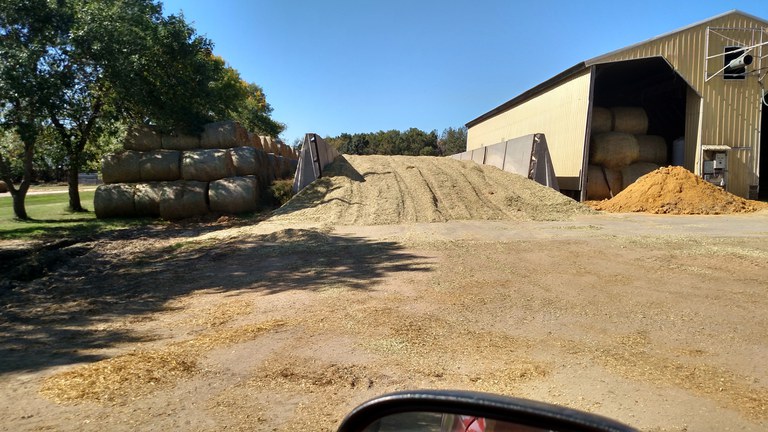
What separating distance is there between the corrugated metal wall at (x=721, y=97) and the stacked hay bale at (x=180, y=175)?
643 inches

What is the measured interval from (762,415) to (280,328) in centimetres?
450

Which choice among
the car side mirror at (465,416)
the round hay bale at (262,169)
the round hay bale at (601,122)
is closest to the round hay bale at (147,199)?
the round hay bale at (262,169)

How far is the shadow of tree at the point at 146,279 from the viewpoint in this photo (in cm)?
577

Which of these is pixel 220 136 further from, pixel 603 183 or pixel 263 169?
pixel 603 183

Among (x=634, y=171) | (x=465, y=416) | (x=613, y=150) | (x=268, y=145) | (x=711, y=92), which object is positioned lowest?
(x=465, y=416)

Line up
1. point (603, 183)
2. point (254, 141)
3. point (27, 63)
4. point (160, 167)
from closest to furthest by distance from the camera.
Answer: point (27, 63)
point (160, 167)
point (254, 141)
point (603, 183)

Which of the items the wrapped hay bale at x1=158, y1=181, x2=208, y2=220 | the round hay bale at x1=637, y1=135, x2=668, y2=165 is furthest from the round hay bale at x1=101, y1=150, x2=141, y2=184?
the round hay bale at x1=637, y1=135, x2=668, y2=165

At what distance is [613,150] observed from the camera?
22.7 metres

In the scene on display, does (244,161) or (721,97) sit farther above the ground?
(721,97)

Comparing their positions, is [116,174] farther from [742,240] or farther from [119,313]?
[742,240]

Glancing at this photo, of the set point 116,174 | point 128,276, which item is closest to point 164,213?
point 116,174

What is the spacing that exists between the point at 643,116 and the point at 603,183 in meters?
4.26

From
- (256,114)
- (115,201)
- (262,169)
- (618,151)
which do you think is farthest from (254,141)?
(256,114)

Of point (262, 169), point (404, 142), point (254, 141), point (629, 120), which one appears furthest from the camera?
point (404, 142)
